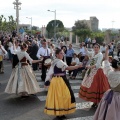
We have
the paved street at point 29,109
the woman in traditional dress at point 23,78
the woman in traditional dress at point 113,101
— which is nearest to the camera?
the woman in traditional dress at point 113,101

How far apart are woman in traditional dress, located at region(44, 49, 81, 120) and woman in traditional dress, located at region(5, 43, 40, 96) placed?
6.46ft

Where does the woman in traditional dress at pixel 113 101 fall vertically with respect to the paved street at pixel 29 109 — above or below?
above

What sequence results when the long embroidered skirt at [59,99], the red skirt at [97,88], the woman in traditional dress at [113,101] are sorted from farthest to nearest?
the red skirt at [97,88] < the long embroidered skirt at [59,99] < the woman in traditional dress at [113,101]

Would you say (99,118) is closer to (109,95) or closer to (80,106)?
(109,95)

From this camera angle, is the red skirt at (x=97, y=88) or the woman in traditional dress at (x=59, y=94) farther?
the red skirt at (x=97, y=88)

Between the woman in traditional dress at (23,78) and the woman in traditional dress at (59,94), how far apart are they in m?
1.97

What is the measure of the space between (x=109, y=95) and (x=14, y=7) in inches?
1265

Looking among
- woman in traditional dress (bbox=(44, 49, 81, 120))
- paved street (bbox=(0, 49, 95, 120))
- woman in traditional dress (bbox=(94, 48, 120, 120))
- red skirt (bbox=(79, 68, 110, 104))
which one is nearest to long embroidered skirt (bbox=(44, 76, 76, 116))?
woman in traditional dress (bbox=(44, 49, 81, 120))

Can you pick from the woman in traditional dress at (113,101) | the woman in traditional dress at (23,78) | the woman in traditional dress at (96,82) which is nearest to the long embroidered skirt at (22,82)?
the woman in traditional dress at (23,78)

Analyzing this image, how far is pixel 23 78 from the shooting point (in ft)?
27.8

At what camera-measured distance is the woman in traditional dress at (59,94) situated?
21.1 feet

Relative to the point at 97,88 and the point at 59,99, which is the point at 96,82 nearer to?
the point at 97,88

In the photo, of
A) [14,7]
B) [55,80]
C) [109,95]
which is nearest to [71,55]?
[55,80]

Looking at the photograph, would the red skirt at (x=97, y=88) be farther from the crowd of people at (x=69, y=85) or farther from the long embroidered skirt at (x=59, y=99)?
the long embroidered skirt at (x=59, y=99)
